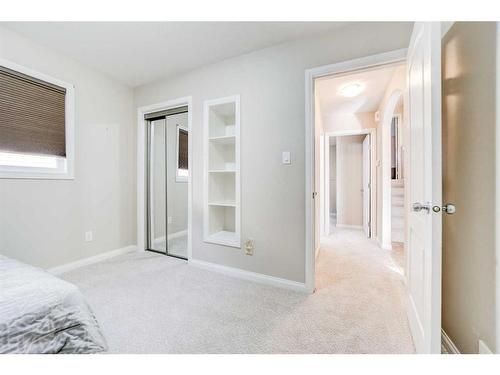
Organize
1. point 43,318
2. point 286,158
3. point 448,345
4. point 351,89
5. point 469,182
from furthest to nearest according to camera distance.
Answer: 1. point 351,89
2. point 286,158
3. point 448,345
4. point 469,182
5. point 43,318

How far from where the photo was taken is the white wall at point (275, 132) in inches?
73.7

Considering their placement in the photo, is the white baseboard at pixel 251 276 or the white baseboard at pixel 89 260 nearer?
the white baseboard at pixel 251 276

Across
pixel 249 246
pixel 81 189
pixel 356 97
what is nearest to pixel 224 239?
pixel 249 246

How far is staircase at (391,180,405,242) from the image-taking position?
3.43m

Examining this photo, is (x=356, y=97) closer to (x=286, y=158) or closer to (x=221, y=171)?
(x=286, y=158)

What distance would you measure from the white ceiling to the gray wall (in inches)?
41.7

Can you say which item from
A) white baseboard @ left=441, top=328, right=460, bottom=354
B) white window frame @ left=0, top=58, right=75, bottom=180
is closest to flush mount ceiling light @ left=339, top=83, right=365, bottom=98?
white baseboard @ left=441, top=328, right=460, bottom=354

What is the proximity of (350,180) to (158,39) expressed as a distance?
4385 millimetres

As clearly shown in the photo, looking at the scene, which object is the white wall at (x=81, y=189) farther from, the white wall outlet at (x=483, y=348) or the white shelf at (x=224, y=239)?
the white wall outlet at (x=483, y=348)

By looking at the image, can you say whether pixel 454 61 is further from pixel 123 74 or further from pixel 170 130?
pixel 123 74

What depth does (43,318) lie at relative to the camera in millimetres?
739

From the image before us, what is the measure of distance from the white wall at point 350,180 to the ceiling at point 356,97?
109 cm

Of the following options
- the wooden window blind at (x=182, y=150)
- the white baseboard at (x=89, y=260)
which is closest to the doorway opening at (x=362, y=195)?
the wooden window blind at (x=182, y=150)

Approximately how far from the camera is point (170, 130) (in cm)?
294
